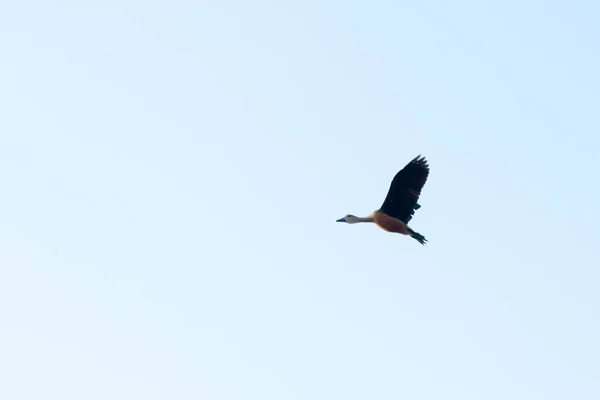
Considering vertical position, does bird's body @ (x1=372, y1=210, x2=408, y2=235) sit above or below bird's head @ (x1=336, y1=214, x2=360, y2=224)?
below

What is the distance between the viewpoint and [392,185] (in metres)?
87.7

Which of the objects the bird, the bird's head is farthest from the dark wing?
the bird's head

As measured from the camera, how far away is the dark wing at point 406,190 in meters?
86.8

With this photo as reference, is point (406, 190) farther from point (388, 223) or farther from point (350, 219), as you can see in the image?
point (350, 219)

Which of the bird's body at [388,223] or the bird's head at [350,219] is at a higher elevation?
the bird's head at [350,219]

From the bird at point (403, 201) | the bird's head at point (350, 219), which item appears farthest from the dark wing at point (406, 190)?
the bird's head at point (350, 219)

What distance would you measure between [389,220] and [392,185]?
6.19 ft

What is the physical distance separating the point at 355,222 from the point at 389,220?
3.52 m

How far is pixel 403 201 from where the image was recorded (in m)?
88.0

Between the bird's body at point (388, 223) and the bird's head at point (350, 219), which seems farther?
the bird's head at point (350, 219)

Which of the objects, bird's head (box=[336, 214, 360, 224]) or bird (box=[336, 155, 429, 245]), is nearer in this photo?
bird (box=[336, 155, 429, 245])

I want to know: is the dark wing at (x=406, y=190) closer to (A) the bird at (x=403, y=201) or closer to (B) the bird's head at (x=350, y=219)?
(A) the bird at (x=403, y=201)

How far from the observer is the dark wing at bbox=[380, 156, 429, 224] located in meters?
86.8

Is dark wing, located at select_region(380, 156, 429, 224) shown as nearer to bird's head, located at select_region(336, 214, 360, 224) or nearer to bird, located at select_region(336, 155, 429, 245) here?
bird, located at select_region(336, 155, 429, 245)
